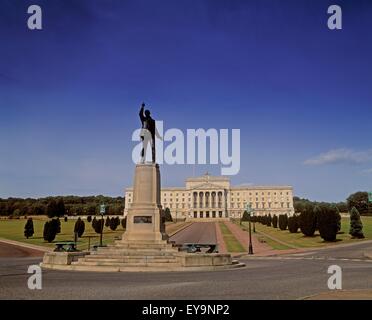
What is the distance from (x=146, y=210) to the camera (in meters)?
24.0

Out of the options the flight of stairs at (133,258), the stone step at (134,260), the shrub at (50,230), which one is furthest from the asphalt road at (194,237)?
the stone step at (134,260)

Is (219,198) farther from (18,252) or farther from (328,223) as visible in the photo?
(18,252)

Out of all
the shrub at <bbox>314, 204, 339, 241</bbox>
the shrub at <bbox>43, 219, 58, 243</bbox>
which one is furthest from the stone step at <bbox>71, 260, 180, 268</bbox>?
the shrub at <bbox>314, 204, 339, 241</bbox>

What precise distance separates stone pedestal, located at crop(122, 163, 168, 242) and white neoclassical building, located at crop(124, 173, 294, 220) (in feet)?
459

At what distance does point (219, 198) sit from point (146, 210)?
14276cm

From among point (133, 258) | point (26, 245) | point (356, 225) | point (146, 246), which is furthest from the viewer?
point (356, 225)

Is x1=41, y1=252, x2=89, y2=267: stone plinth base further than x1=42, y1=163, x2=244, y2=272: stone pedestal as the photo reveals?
Yes

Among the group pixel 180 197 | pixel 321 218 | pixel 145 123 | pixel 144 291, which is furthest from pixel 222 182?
pixel 144 291

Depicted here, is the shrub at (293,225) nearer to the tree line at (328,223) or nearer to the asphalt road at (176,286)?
the tree line at (328,223)

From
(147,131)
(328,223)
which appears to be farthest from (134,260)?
(328,223)

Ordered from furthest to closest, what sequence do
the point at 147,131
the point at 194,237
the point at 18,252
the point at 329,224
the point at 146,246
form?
the point at 194,237
the point at 329,224
the point at 18,252
the point at 147,131
the point at 146,246

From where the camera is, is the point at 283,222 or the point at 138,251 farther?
the point at 283,222

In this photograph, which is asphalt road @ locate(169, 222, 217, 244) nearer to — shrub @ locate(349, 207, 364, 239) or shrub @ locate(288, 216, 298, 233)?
shrub @ locate(288, 216, 298, 233)

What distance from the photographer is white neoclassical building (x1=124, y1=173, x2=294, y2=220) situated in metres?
164
